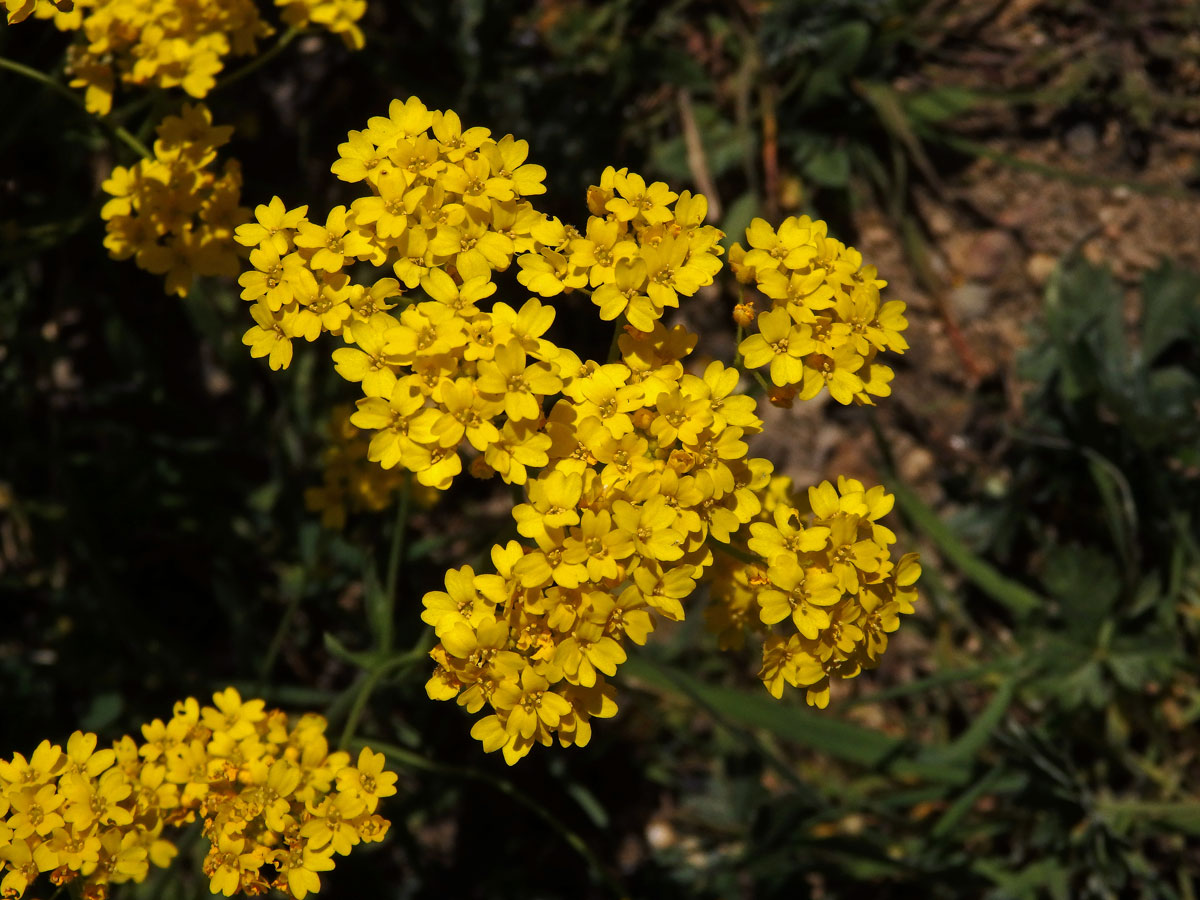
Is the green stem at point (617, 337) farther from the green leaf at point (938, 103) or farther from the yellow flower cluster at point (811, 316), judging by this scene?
the green leaf at point (938, 103)

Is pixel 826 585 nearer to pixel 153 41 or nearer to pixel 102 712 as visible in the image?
pixel 153 41

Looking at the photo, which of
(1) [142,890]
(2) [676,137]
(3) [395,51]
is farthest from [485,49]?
(1) [142,890]

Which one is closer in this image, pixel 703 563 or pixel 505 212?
pixel 703 563

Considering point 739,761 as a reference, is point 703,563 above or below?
above

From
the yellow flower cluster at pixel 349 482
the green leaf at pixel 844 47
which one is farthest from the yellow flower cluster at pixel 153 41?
the green leaf at pixel 844 47

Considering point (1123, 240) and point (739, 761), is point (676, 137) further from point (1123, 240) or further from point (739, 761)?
point (739, 761)

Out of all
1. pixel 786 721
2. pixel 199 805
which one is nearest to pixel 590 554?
Answer: pixel 199 805
